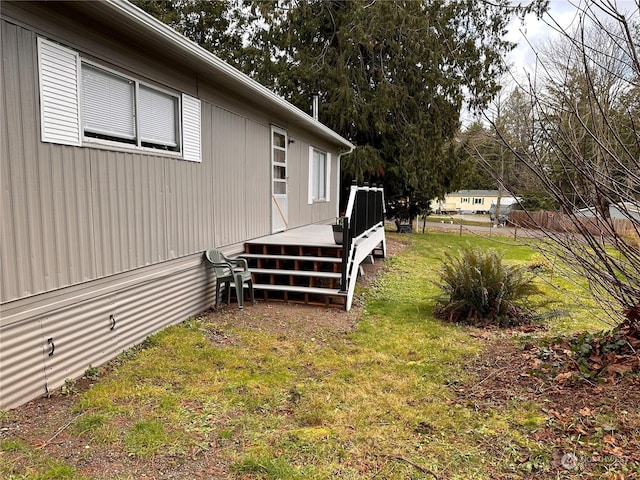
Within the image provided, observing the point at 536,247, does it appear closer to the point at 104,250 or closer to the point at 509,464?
the point at 509,464

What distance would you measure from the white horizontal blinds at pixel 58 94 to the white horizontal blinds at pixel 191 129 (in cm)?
164

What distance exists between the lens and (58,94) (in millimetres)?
3338

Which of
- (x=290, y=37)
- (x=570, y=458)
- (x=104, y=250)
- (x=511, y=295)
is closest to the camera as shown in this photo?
(x=570, y=458)

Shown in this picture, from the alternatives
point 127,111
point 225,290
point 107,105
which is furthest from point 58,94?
point 225,290

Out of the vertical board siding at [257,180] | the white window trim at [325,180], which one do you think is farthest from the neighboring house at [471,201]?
the vertical board siding at [257,180]

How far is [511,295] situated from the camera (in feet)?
18.2

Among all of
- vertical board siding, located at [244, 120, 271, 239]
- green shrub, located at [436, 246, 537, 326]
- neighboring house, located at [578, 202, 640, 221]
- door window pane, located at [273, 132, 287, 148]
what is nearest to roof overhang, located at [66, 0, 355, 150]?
vertical board siding, located at [244, 120, 271, 239]

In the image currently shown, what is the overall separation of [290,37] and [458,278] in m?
12.3

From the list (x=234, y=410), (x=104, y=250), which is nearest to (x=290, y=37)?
(x=104, y=250)

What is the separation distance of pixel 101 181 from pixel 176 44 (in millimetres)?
1567

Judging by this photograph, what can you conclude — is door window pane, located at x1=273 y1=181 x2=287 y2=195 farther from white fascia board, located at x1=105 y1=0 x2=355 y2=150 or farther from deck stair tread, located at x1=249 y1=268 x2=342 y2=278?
deck stair tread, located at x1=249 y1=268 x2=342 y2=278

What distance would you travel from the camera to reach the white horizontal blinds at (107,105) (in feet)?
12.1

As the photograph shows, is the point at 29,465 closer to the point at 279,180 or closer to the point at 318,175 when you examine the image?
the point at 279,180

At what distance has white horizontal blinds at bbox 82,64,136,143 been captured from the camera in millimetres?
3691
